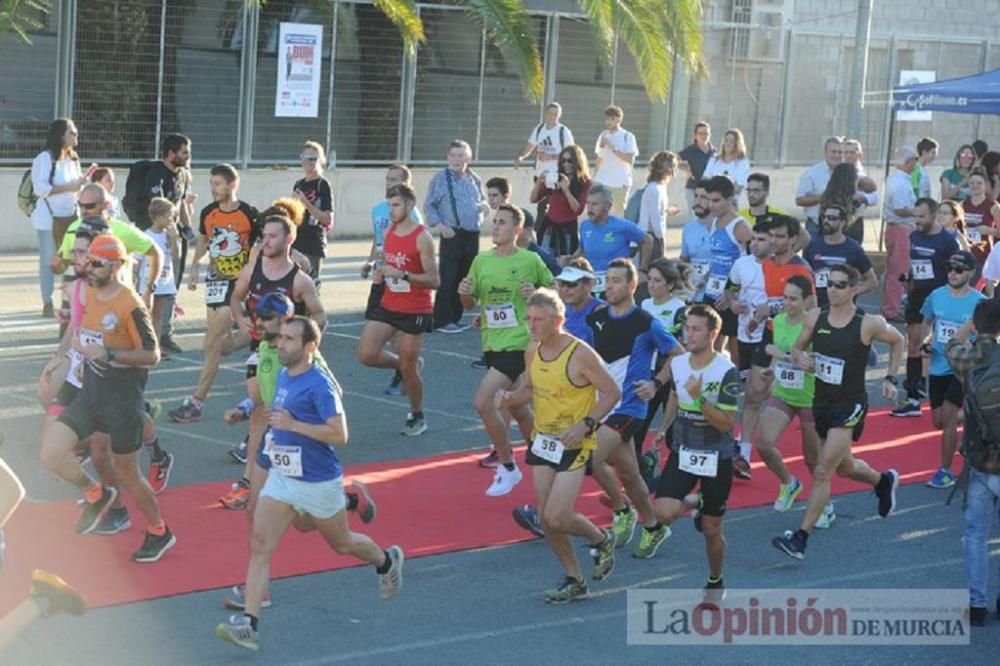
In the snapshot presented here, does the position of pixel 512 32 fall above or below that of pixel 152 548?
above

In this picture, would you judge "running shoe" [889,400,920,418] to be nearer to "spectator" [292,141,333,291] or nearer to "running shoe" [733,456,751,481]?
"running shoe" [733,456,751,481]

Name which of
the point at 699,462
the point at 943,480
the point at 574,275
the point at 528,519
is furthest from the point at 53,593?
the point at 943,480

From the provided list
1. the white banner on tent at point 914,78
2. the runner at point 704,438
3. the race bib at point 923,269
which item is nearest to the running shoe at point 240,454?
the runner at point 704,438

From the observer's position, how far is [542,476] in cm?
939

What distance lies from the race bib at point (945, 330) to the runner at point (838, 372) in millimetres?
1798

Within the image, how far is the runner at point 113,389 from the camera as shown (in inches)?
377

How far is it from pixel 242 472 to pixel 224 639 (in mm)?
3771

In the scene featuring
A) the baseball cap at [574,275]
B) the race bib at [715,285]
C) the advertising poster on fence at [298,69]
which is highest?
the advertising poster on fence at [298,69]

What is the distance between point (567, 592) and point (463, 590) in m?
0.60

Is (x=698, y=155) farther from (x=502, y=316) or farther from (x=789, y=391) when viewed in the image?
(x=789, y=391)

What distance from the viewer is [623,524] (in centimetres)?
1044

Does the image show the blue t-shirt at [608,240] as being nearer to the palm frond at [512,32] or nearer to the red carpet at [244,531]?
the red carpet at [244,531]

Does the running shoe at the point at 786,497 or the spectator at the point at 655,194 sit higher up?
the spectator at the point at 655,194

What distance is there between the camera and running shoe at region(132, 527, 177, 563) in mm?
9641
